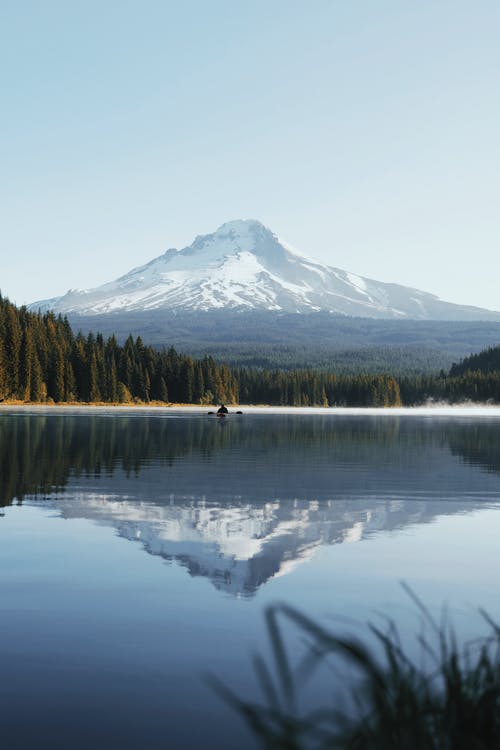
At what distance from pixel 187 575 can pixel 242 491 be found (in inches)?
571

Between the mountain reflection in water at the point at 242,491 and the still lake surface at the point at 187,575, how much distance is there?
0.34ft

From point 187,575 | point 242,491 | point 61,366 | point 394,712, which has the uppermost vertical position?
point 61,366

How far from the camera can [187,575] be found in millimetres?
17219

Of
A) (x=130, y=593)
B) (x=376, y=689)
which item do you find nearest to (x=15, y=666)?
(x=130, y=593)

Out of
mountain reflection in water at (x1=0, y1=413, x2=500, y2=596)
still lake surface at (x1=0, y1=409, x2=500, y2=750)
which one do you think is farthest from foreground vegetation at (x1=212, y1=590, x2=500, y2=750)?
mountain reflection in water at (x1=0, y1=413, x2=500, y2=596)

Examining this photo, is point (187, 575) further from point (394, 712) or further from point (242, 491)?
point (242, 491)

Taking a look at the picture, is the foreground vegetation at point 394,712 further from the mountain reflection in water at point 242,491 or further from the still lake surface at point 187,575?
the mountain reflection in water at point 242,491

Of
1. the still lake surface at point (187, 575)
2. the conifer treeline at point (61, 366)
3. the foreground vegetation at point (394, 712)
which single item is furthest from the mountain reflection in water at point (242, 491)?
the conifer treeline at point (61, 366)

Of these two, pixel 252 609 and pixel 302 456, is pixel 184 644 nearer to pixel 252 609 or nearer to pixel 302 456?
pixel 252 609

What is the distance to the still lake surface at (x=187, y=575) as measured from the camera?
33.1 feet

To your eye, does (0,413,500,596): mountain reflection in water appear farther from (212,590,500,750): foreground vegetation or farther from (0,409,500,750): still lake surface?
(212,590,500,750): foreground vegetation

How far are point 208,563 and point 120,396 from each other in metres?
168

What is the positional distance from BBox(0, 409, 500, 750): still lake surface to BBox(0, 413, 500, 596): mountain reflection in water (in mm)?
104

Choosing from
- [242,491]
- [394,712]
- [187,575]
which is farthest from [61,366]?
[394,712]
